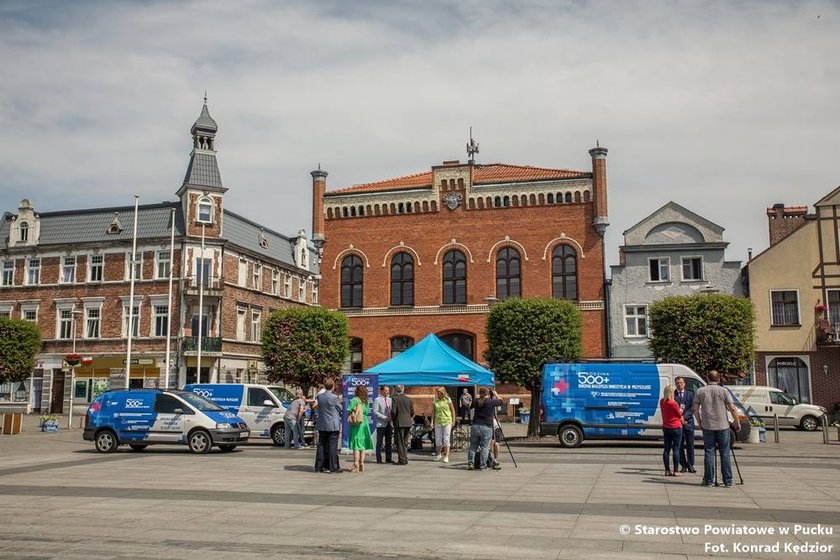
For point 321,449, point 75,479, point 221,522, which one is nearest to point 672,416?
point 321,449

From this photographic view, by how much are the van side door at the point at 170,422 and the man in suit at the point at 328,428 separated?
19.9ft

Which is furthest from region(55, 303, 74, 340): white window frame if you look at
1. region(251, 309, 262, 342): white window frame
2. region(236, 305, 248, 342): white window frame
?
region(251, 309, 262, 342): white window frame

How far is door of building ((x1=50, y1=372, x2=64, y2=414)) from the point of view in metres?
47.1

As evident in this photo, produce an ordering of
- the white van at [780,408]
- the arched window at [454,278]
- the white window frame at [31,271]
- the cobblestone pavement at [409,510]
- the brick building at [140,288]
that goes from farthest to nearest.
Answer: the white window frame at [31,271]
the brick building at [140,288]
the arched window at [454,278]
the white van at [780,408]
the cobblestone pavement at [409,510]

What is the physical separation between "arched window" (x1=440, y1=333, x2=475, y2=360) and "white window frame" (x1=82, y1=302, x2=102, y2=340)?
927 inches

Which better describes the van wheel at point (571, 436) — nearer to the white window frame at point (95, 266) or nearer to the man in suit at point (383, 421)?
the man in suit at point (383, 421)

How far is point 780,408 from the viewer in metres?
32.8

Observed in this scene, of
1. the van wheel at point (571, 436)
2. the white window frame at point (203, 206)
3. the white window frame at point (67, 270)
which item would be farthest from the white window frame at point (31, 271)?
the van wheel at point (571, 436)

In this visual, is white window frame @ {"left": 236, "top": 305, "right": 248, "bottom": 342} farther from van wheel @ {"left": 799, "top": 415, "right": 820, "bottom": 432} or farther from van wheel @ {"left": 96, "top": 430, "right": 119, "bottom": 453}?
van wheel @ {"left": 799, "top": 415, "right": 820, "bottom": 432}

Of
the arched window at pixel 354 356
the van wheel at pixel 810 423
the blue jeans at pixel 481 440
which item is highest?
the arched window at pixel 354 356

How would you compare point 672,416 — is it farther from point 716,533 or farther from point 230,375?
point 230,375

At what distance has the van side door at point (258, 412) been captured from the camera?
23984mm

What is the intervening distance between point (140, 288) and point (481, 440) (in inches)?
1445

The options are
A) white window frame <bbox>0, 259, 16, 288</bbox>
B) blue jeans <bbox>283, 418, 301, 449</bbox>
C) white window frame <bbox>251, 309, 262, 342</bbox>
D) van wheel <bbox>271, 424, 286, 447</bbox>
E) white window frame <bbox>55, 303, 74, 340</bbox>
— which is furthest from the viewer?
white window frame <bbox>251, 309, 262, 342</bbox>
